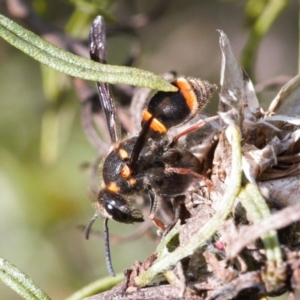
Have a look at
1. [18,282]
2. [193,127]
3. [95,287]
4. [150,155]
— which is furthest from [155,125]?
[18,282]

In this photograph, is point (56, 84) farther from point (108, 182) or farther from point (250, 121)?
point (250, 121)

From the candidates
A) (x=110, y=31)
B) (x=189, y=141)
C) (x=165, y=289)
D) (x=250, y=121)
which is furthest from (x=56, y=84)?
(x=165, y=289)

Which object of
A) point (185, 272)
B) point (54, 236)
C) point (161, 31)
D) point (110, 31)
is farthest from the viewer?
point (161, 31)

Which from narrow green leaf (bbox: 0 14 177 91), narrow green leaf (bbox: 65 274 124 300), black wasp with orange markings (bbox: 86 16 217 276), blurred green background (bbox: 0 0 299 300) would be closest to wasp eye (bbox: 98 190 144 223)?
black wasp with orange markings (bbox: 86 16 217 276)

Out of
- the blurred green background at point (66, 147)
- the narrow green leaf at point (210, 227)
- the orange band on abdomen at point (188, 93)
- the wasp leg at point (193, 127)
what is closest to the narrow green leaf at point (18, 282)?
the narrow green leaf at point (210, 227)

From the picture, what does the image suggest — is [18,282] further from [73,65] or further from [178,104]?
[178,104]

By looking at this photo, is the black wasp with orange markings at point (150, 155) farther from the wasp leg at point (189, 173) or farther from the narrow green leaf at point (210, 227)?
the narrow green leaf at point (210, 227)
